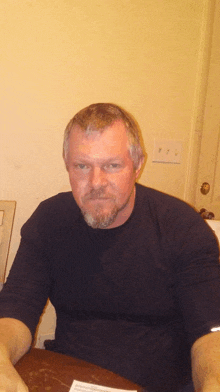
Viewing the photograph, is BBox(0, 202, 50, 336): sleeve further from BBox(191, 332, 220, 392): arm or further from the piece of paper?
BBox(191, 332, 220, 392): arm

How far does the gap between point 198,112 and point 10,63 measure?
1138 mm

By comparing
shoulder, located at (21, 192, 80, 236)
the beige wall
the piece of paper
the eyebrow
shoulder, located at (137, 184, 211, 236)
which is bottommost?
the piece of paper

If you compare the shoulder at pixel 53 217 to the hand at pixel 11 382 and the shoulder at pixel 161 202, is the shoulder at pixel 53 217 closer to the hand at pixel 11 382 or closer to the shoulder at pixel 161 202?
the shoulder at pixel 161 202

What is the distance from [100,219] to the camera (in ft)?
3.71

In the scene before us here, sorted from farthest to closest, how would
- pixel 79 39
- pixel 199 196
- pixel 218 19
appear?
1. pixel 199 196
2. pixel 218 19
3. pixel 79 39

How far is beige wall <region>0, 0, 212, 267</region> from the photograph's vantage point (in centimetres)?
161

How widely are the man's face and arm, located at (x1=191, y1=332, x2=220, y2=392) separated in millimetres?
467

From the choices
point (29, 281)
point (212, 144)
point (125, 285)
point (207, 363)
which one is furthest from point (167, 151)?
point (207, 363)

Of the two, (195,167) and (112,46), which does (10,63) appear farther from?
(195,167)

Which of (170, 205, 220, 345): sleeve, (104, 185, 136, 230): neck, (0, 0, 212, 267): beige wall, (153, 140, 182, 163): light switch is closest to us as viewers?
(170, 205, 220, 345): sleeve

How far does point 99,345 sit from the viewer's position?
110 cm

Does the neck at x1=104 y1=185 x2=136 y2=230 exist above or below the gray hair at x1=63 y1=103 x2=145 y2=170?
below

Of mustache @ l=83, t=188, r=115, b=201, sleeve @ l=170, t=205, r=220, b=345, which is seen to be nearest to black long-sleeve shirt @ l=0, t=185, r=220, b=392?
sleeve @ l=170, t=205, r=220, b=345

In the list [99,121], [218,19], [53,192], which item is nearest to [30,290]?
[99,121]
